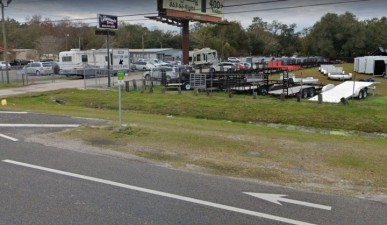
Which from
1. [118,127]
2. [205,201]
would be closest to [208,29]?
[118,127]

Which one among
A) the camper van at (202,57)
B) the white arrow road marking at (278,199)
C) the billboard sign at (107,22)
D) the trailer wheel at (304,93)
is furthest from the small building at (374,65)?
the white arrow road marking at (278,199)

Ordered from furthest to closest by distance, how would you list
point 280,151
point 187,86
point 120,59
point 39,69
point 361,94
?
1. point 39,69
2. point 120,59
3. point 187,86
4. point 361,94
5. point 280,151

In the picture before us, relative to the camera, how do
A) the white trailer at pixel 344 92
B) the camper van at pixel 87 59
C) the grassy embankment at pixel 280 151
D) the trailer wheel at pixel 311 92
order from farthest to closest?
the camper van at pixel 87 59, the trailer wheel at pixel 311 92, the white trailer at pixel 344 92, the grassy embankment at pixel 280 151

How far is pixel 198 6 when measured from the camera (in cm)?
5512

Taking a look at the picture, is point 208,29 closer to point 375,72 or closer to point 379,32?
point 379,32

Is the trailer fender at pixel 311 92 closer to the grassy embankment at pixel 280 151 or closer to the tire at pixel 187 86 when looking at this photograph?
the grassy embankment at pixel 280 151

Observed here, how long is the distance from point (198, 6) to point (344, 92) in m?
36.5

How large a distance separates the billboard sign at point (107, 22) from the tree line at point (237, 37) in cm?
4658

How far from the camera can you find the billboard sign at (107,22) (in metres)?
29.2

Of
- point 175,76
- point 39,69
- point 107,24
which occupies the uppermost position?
point 107,24

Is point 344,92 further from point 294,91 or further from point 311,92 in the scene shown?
point 294,91

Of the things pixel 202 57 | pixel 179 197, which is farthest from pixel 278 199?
pixel 202 57

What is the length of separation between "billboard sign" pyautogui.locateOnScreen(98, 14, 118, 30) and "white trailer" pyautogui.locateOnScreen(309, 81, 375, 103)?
1739 cm

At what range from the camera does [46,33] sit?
90.6 metres
